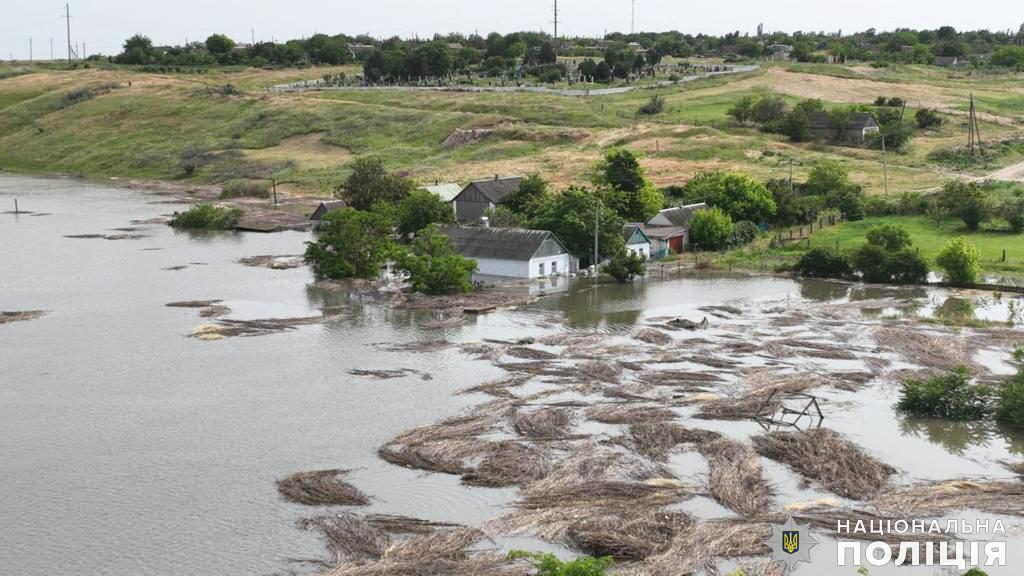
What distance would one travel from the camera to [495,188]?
179 ft

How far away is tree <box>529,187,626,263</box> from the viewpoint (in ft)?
141

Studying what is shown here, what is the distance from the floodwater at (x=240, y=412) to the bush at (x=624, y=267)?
106cm

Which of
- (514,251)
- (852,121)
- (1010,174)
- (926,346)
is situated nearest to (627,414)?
(926,346)

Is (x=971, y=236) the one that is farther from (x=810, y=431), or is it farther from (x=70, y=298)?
(x=70, y=298)

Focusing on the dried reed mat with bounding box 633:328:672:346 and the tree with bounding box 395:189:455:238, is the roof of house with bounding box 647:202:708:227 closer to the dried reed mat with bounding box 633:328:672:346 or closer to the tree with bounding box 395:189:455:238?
the tree with bounding box 395:189:455:238

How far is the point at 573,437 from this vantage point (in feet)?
81.6

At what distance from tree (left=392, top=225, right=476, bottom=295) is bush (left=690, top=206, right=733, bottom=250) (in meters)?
11.4

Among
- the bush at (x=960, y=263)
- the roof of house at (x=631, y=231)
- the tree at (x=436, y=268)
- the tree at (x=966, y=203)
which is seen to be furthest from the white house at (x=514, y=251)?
the tree at (x=966, y=203)

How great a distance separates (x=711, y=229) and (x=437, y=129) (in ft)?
126

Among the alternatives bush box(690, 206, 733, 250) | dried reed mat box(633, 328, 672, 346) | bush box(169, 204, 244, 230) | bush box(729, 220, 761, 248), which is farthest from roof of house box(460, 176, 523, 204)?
dried reed mat box(633, 328, 672, 346)

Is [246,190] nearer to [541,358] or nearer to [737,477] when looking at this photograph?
[541,358]

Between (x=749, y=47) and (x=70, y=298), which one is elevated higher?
(x=749, y=47)

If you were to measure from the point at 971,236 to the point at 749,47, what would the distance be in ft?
320

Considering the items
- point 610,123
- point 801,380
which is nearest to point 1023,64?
point 610,123
